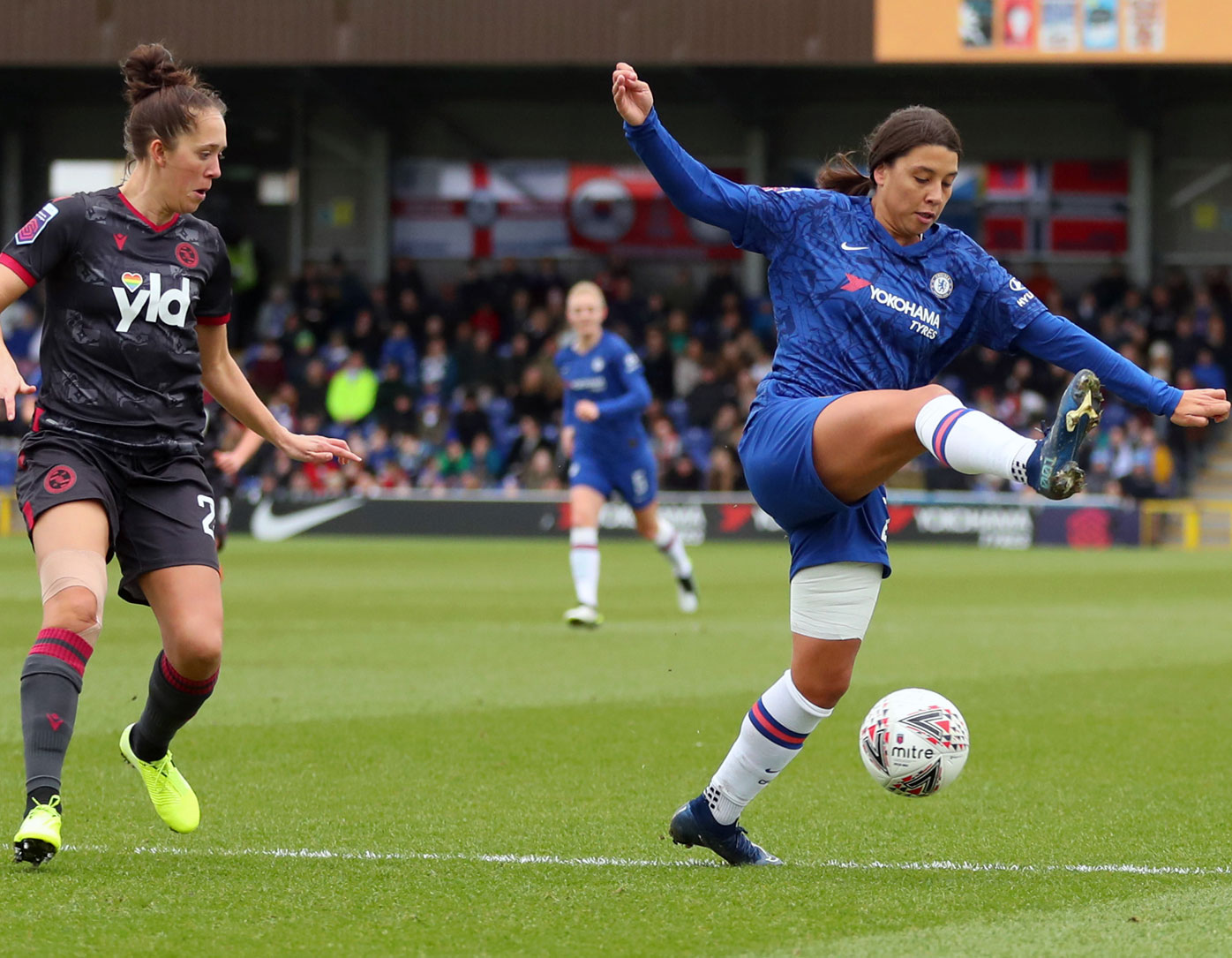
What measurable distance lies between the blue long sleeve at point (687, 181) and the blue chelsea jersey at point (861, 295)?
0.17 feet

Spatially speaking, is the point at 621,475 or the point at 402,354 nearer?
the point at 621,475

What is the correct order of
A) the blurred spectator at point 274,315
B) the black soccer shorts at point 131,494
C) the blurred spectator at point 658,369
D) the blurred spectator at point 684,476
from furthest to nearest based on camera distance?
the blurred spectator at point 274,315, the blurred spectator at point 658,369, the blurred spectator at point 684,476, the black soccer shorts at point 131,494

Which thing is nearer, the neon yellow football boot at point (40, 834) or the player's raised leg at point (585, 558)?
the neon yellow football boot at point (40, 834)

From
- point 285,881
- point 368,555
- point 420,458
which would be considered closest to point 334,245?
point 420,458

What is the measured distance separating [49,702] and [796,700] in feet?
6.53

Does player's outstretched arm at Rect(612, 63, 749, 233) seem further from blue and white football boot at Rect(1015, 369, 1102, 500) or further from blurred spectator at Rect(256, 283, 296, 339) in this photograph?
blurred spectator at Rect(256, 283, 296, 339)

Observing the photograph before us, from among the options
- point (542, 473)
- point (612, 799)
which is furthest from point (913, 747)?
point (542, 473)

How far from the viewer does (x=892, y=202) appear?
4945 millimetres

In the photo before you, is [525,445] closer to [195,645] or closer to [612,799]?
[612,799]

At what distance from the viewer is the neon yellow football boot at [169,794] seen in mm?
5133

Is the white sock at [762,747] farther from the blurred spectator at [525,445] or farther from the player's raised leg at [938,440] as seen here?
the blurred spectator at [525,445]

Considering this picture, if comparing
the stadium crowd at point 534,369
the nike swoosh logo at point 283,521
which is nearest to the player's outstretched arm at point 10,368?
the nike swoosh logo at point 283,521

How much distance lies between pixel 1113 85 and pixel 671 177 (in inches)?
1073

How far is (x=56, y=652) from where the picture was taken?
4.61 m
